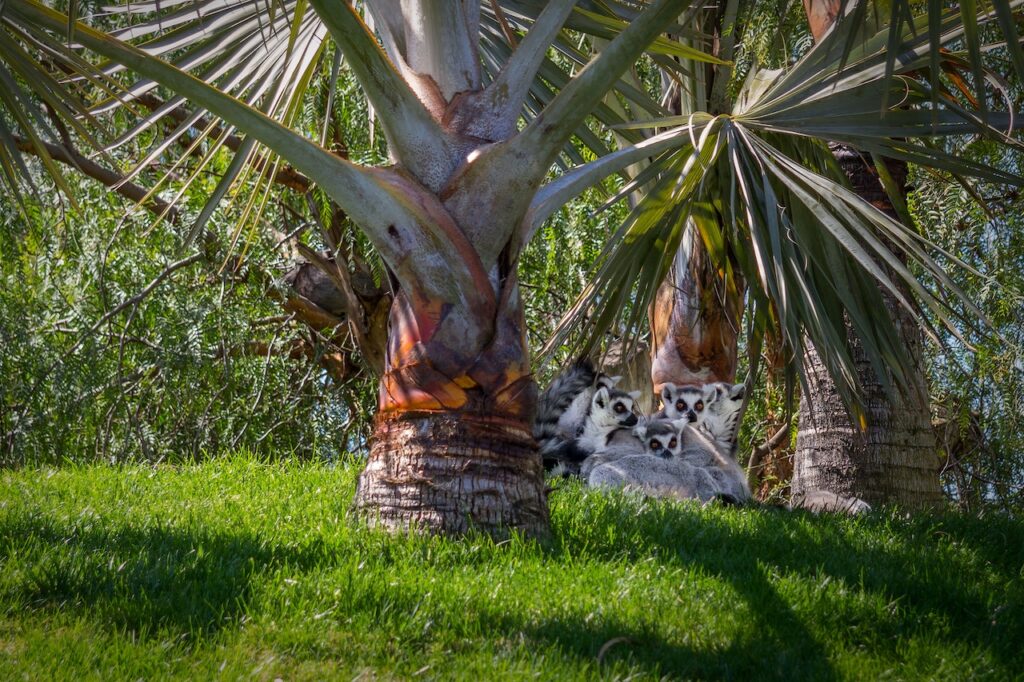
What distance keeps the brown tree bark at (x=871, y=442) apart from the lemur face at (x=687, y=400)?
4.22 ft

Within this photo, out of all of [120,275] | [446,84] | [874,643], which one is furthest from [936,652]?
[120,275]

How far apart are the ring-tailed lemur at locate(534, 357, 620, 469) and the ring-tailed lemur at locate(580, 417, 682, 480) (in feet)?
2.10

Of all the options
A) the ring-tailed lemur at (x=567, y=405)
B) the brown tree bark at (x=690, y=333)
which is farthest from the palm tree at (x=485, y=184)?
the ring-tailed lemur at (x=567, y=405)

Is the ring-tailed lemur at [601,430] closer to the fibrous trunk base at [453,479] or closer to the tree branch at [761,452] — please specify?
the tree branch at [761,452]

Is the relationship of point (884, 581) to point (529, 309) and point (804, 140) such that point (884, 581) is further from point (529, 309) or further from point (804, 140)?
point (529, 309)

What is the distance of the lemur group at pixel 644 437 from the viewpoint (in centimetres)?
730

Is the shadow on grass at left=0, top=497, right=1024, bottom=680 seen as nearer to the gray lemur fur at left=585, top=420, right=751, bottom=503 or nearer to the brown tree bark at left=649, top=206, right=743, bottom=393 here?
the gray lemur fur at left=585, top=420, right=751, bottom=503

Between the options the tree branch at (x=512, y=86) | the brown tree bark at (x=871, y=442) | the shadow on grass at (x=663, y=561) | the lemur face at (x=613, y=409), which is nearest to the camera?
the shadow on grass at (x=663, y=561)

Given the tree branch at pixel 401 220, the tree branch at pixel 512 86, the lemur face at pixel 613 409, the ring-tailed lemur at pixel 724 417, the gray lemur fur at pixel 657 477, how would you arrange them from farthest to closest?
the ring-tailed lemur at pixel 724 417 < the lemur face at pixel 613 409 < the gray lemur fur at pixel 657 477 < the tree branch at pixel 512 86 < the tree branch at pixel 401 220

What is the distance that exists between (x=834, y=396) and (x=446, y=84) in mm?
3487

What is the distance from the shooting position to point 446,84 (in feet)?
16.5

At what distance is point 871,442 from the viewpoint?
6621mm

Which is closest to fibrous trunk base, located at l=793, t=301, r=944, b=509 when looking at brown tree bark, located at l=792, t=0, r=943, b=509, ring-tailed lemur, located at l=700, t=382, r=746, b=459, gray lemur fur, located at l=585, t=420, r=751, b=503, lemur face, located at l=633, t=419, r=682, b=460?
brown tree bark, located at l=792, t=0, r=943, b=509

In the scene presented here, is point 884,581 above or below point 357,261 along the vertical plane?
below
